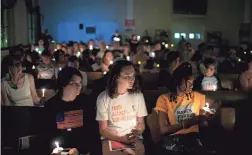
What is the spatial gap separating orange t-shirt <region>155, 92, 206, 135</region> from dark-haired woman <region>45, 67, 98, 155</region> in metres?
0.79

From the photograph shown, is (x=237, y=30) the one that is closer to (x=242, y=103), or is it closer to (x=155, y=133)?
(x=242, y=103)

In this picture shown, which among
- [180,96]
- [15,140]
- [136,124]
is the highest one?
[180,96]

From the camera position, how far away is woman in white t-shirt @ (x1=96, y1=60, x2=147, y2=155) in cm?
377

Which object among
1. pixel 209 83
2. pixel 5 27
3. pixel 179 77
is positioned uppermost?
pixel 5 27

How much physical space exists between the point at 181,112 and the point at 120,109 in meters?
0.63

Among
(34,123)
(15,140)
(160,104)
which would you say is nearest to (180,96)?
(160,104)

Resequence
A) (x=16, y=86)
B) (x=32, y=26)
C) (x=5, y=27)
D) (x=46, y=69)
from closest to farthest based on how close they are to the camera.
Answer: (x=16, y=86)
(x=46, y=69)
(x=5, y=27)
(x=32, y=26)

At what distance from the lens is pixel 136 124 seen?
390 centimetres

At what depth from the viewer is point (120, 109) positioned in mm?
3824

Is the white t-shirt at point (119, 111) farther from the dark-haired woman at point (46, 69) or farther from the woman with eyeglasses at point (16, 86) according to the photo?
the dark-haired woman at point (46, 69)

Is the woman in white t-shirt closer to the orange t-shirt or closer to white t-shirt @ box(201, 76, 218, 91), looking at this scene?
the orange t-shirt

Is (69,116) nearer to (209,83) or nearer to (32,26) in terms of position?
(209,83)

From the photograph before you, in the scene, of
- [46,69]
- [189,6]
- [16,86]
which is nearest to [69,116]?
[16,86]

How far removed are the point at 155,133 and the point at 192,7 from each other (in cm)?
1897
